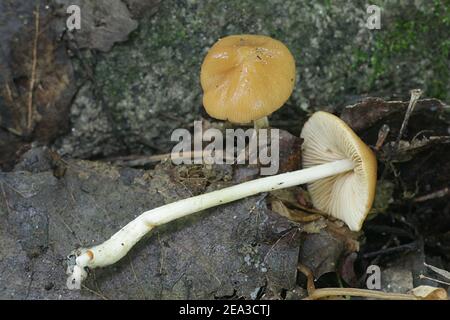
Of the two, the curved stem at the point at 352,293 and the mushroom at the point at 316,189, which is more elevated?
the mushroom at the point at 316,189

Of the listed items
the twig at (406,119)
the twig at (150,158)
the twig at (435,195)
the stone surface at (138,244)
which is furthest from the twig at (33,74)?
the twig at (435,195)

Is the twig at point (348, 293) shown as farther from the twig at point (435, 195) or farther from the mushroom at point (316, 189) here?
the twig at point (435, 195)

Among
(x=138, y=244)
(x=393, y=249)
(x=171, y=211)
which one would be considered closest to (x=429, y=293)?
(x=393, y=249)

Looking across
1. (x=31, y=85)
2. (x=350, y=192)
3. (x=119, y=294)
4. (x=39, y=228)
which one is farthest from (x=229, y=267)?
(x=31, y=85)

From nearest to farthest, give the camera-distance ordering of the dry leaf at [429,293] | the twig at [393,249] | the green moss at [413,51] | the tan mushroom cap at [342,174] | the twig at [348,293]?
1. the dry leaf at [429,293]
2. the twig at [348,293]
3. the tan mushroom cap at [342,174]
4. the twig at [393,249]
5. the green moss at [413,51]

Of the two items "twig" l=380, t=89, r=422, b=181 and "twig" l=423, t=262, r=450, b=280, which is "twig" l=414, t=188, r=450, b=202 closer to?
"twig" l=380, t=89, r=422, b=181

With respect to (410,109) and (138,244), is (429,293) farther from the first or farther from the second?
(138,244)

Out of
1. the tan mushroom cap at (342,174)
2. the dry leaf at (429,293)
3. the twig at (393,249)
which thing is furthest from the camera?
the twig at (393,249)
